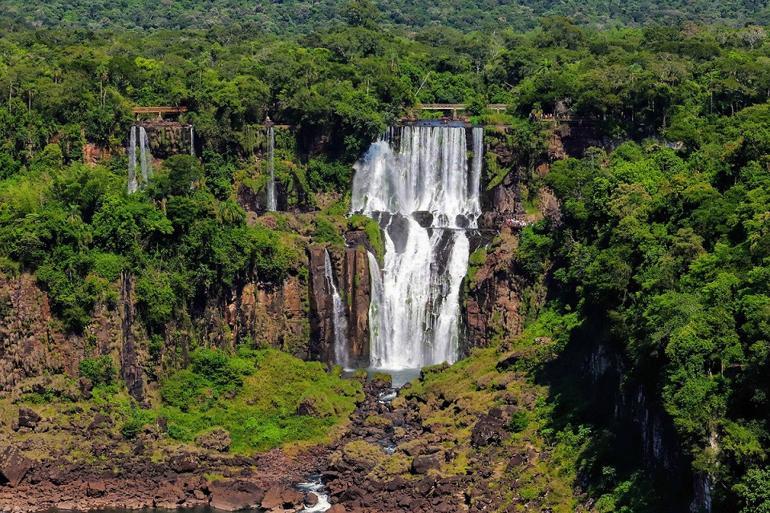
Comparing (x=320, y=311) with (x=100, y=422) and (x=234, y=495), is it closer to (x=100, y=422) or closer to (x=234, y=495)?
(x=100, y=422)

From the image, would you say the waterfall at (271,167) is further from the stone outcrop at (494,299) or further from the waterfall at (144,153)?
the stone outcrop at (494,299)

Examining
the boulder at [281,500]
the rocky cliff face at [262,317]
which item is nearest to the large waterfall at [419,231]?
the rocky cliff face at [262,317]

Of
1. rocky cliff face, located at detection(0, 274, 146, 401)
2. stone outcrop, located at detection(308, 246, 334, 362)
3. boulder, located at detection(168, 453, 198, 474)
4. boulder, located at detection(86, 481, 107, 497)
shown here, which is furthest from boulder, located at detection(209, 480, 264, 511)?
stone outcrop, located at detection(308, 246, 334, 362)

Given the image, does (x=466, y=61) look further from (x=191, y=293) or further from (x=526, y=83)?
(x=191, y=293)

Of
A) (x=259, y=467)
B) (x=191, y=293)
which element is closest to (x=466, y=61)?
(x=191, y=293)

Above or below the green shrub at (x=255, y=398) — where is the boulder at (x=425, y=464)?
below

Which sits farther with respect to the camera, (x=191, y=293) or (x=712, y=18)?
(x=712, y=18)

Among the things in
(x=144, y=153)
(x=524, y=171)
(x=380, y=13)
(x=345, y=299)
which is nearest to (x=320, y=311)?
(x=345, y=299)
